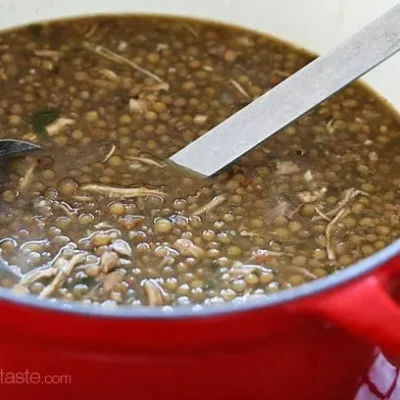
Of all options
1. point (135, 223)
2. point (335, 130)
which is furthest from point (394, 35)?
point (135, 223)

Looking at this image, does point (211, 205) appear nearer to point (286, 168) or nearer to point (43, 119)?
point (286, 168)

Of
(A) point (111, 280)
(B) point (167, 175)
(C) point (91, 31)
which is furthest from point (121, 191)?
(C) point (91, 31)

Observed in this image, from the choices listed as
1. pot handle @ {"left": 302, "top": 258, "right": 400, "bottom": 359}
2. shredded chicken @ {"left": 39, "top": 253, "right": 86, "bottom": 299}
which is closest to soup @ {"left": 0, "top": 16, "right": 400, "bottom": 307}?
shredded chicken @ {"left": 39, "top": 253, "right": 86, "bottom": 299}

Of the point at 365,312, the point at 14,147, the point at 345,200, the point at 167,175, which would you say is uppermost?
the point at 365,312

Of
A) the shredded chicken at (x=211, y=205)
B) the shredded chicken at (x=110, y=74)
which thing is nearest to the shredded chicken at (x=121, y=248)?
the shredded chicken at (x=211, y=205)

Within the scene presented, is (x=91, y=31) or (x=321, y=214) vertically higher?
(x=321, y=214)

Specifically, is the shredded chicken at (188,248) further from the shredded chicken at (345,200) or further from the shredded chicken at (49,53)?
the shredded chicken at (49,53)

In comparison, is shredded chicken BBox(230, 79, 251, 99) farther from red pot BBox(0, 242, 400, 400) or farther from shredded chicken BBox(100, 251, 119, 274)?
red pot BBox(0, 242, 400, 400)
